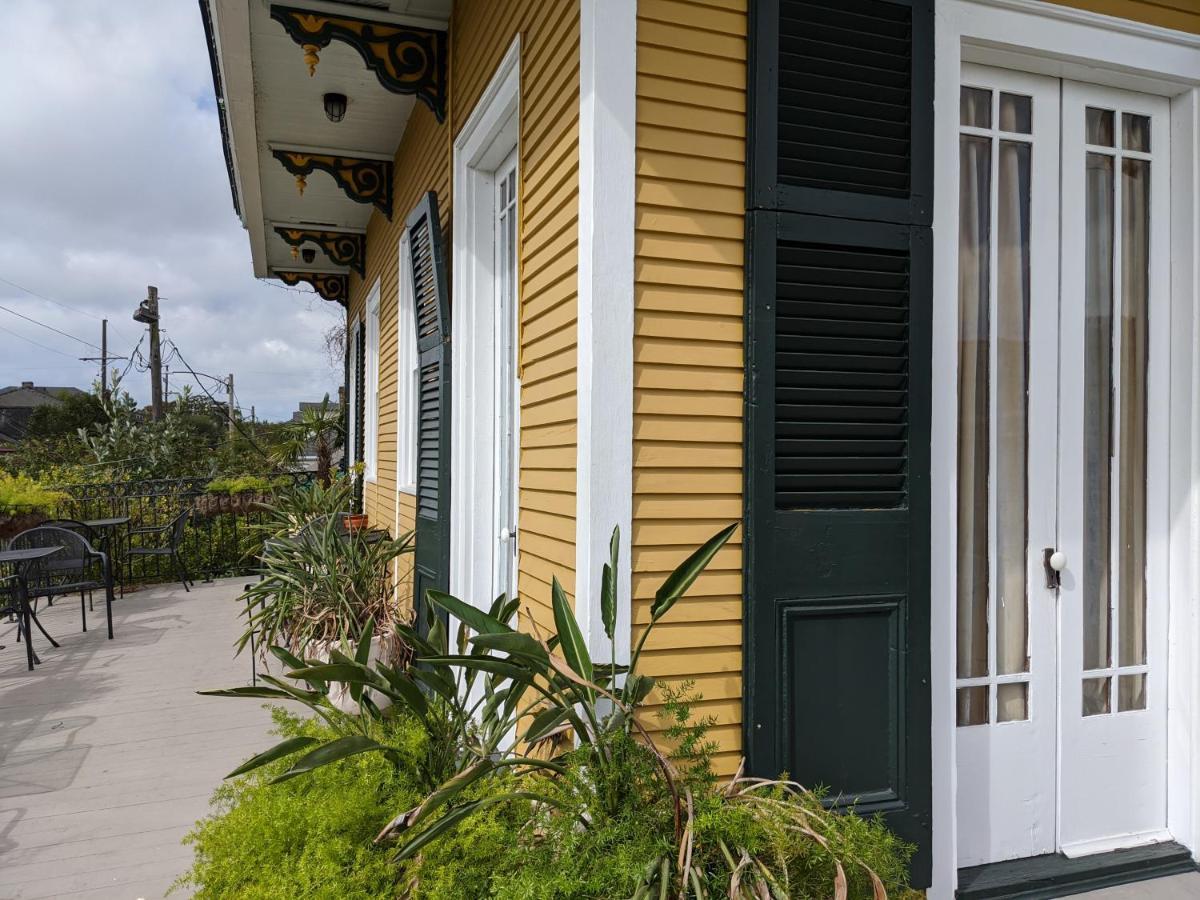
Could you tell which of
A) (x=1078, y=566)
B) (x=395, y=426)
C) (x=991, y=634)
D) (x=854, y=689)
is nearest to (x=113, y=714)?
(x=395, y=426)

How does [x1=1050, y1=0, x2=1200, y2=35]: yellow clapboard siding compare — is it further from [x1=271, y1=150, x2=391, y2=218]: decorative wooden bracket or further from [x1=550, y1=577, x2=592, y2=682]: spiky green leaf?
[x1=271, y1=150, x2=391, y2=218]: decorative wooden bracket

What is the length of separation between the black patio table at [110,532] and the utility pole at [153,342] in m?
8.92

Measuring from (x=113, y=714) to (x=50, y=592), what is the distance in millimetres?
1889

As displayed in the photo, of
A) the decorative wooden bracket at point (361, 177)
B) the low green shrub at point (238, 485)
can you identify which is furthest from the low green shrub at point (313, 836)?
the low green shrub at point (238, 485)

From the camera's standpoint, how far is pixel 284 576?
173 inches

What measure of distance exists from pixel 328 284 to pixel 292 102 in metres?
4.84

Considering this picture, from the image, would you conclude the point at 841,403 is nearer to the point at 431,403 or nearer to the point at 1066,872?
the point at 1066,872

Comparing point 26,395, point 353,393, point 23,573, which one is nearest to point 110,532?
point 353,393

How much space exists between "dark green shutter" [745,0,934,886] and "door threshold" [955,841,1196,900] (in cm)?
31

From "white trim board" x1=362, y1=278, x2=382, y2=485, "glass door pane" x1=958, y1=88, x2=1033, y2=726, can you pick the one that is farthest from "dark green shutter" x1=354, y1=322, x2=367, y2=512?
"glass door pane" x1=958, y1=88, x2=1033, y2=726

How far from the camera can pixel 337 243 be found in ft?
24.2

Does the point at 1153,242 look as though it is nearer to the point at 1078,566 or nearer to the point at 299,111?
the point at 1078,566

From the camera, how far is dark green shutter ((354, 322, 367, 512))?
24.9 ft

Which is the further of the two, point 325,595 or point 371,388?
point 371,388
